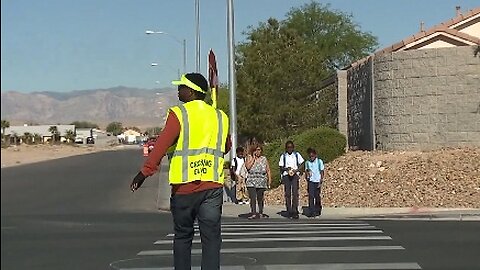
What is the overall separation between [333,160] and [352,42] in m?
41.6

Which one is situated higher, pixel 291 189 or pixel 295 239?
pixel 291 189

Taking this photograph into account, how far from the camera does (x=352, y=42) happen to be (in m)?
64.4

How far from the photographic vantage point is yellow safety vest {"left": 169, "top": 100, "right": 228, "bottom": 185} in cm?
648

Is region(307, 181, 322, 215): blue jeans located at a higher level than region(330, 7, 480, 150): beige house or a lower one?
lower

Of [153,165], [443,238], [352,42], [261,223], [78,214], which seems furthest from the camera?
[352,42]

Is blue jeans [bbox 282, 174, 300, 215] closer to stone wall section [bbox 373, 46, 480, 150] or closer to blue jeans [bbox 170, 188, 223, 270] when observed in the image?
stone wall section [bbox 373, 46, 480, 150]

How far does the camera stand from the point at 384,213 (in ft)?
59.3

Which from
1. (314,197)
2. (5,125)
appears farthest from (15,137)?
(314,197)

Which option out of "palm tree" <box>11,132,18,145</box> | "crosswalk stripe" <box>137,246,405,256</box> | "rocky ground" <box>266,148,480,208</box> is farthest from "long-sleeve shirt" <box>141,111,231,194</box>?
"rocky ground" <box>266,148,480,208</box>

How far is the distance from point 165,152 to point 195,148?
24 cm

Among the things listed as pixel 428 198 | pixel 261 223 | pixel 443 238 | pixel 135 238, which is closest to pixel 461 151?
pixel 428 198

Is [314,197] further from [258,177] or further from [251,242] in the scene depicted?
[251,242]

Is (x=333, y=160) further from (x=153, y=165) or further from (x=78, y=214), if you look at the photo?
(x=153, y=165)

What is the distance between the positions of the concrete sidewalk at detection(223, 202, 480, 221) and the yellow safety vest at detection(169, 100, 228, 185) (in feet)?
36.6
